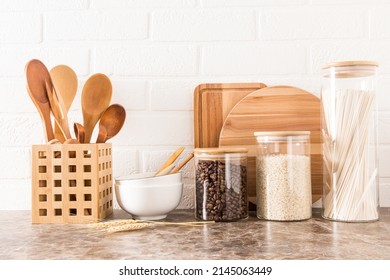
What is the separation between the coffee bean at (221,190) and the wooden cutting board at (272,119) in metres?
0.16

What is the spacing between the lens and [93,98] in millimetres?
1131

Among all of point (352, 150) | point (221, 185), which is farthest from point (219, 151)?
point (352, 150)

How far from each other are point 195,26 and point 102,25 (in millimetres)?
277

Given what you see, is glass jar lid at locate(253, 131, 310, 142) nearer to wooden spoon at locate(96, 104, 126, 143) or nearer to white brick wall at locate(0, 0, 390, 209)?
white brick wall at locate(0, 0, 390, 209)

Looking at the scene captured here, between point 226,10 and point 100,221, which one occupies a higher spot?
point 226,10

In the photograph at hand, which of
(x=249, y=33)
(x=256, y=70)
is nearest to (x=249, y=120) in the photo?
(x=256, y=70)

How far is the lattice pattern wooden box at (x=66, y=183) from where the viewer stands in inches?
39.5

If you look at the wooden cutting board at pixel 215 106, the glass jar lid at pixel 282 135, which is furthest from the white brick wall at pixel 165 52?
the glass jar lid at pixel 282 135

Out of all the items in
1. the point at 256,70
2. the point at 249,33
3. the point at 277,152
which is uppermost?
the point at 249,33

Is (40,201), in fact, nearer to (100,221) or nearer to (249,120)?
(100,221)

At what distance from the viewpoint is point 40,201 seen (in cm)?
101

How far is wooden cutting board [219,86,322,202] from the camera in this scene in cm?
114

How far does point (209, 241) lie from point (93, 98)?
544mm
